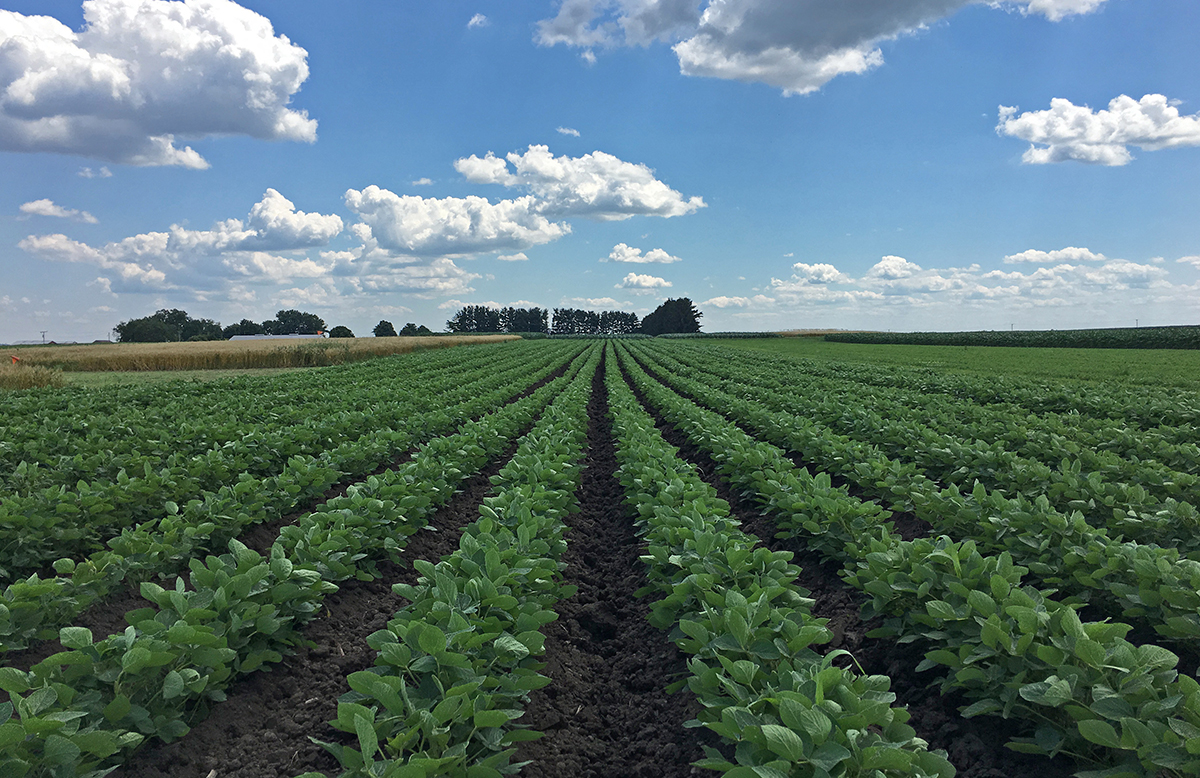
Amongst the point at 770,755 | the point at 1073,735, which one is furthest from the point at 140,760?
the point at 1073,735

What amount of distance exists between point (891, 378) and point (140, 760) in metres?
23.1

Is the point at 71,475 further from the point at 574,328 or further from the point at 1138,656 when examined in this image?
the point at 574,328

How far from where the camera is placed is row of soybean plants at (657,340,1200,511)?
19.7 ft

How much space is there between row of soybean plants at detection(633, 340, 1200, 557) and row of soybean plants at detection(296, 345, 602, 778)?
195 inches

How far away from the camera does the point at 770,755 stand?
8.13 ft

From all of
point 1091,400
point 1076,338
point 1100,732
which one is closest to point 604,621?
point 1100,732

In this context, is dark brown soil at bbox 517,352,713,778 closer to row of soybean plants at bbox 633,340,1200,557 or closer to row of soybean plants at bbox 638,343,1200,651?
row of soybean plants at bbox 638,343,1200,651

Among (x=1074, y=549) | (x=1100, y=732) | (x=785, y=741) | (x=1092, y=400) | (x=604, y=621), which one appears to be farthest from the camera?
(x=1092, y=400)

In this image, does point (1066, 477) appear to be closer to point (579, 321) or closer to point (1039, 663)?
point (1039, 663)

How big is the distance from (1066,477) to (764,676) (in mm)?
5303

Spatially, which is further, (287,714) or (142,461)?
(142,461)

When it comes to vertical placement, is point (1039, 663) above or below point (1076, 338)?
below

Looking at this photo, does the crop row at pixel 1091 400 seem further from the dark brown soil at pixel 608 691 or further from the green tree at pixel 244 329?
the green tree at pixel 244 329

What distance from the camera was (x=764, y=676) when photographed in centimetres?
294
